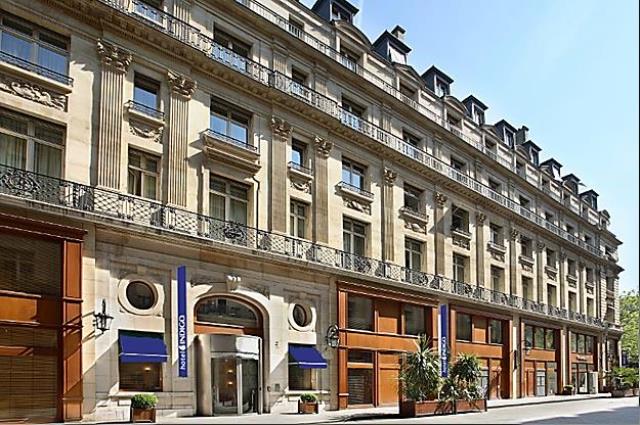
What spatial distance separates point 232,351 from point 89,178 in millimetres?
7709

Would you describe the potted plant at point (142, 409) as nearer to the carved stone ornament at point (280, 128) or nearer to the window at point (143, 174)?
the window at point (143, 174)

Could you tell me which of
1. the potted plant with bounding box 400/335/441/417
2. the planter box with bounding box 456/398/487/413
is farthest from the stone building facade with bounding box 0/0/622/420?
the planter box with bounding box 456/398/487/413

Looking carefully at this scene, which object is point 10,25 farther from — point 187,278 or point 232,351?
point 232,351

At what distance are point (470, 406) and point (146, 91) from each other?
18.0 metres

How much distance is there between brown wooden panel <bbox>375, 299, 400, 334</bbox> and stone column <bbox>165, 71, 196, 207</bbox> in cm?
1214

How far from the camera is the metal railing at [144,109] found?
80.7 ft

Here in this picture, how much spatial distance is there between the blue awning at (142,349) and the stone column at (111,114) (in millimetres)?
4850

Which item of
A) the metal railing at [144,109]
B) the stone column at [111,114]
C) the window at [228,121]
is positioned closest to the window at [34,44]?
the stone column at [111,114]

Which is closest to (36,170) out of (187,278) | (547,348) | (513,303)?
(187,278)

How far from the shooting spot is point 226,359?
2561 centimetres

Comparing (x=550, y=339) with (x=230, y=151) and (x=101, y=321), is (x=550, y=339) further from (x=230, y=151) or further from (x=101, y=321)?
(x=101, y=321)

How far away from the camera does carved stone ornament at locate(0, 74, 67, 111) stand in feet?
69.2

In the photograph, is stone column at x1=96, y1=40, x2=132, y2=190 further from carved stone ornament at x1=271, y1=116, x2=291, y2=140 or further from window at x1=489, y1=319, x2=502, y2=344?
window at x1=489, y1=319, x2=502, y2=344

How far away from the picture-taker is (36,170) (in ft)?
70.8
